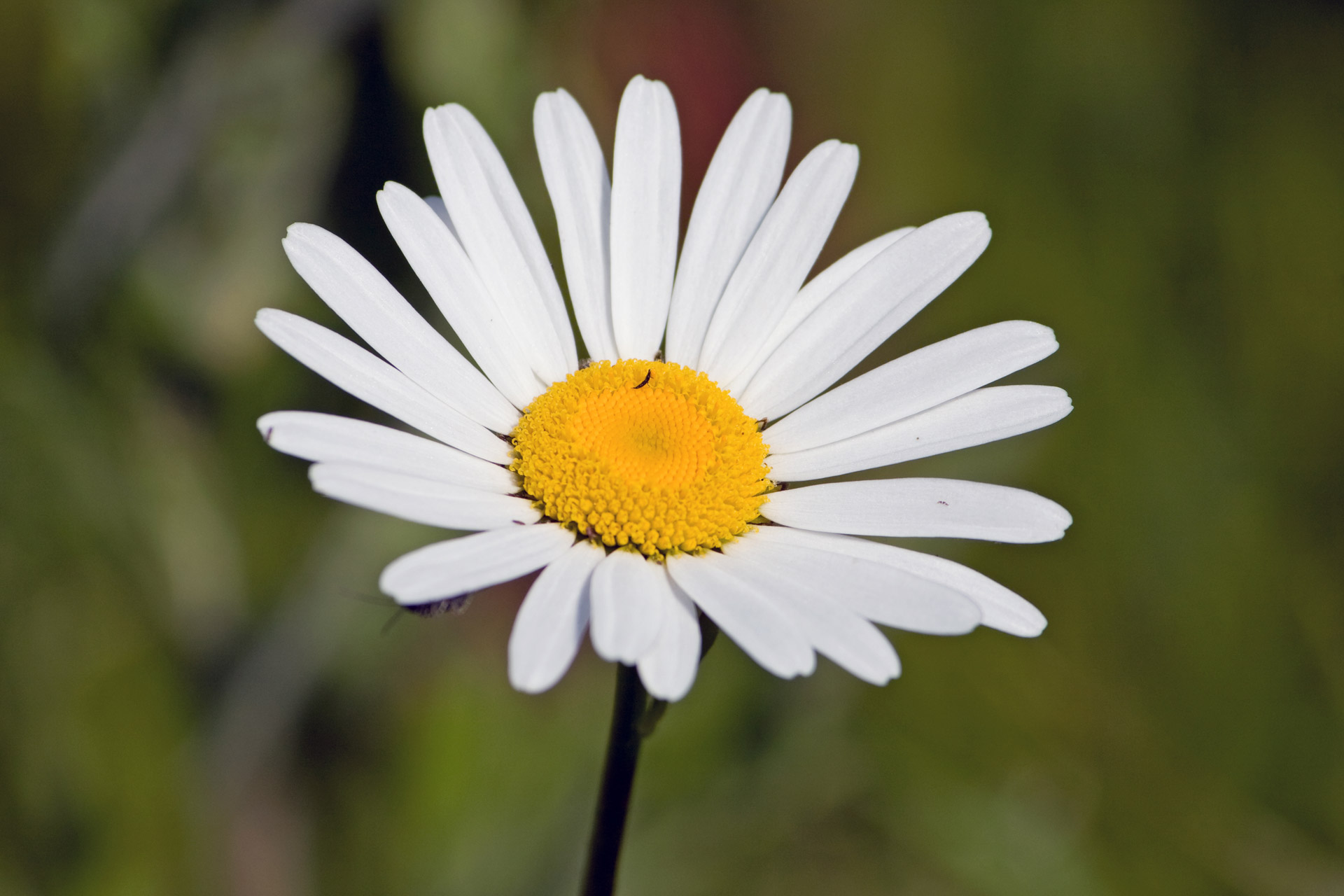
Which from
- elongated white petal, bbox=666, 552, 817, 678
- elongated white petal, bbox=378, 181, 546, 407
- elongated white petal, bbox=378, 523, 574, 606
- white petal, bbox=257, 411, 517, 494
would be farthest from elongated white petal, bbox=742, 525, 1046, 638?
elongated white petal, bbox=378, 181, 546, 407

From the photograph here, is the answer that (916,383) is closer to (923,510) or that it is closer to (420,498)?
(923,510)

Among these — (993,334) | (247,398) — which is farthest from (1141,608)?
(247,398)

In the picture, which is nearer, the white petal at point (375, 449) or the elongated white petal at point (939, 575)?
the white petal at point (375, 449)

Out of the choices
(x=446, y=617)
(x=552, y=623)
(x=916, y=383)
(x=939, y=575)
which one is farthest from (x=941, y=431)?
(x=446, y=617)

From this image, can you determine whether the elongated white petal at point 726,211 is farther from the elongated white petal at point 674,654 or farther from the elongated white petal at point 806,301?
the elongated white petal at point 674,654

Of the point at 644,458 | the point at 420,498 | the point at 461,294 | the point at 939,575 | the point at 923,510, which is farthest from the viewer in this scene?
the point at 461,294

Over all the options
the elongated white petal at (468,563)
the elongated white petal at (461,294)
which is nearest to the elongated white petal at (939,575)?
the elongated white petal at (468,563)

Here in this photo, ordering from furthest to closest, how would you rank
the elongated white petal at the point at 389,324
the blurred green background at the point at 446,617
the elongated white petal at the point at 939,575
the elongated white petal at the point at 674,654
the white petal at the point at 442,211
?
the blurred green background at the point at 446,617 < the white petal at the point at 442,211 < the elongated white petal at the point at 389,324 < the elongated white petal at the point at 939,575 < the elongated white petal at the point at 674,654
